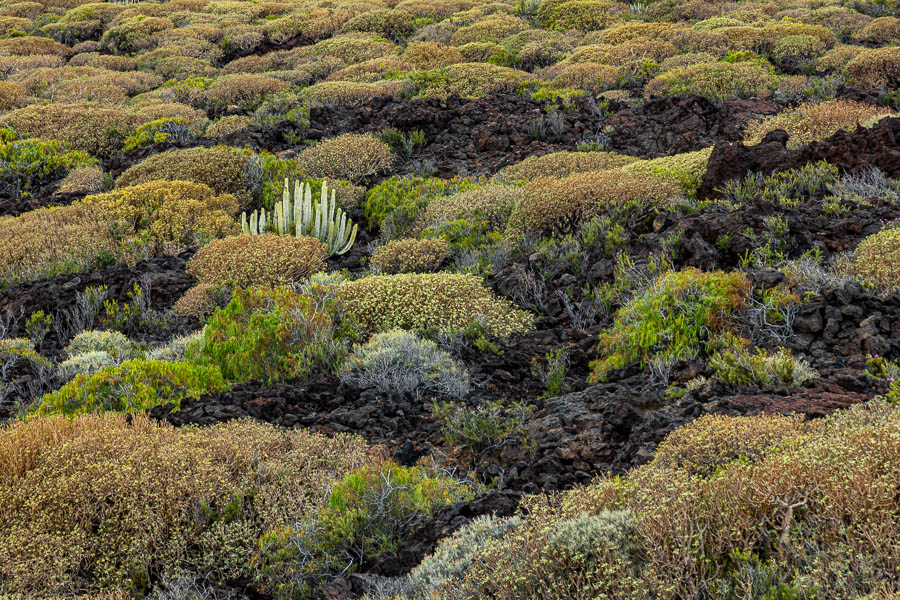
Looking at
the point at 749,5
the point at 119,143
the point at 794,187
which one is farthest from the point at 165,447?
the point at 749,5

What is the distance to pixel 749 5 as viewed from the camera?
21844mm

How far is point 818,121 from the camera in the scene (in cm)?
1027

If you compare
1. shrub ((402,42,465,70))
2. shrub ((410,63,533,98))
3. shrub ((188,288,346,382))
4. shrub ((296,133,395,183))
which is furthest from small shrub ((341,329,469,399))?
shrub ((402,42,465,70))

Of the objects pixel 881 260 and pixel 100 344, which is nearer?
pixel 881 260

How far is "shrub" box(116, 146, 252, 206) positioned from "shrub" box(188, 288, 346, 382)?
19.0ft

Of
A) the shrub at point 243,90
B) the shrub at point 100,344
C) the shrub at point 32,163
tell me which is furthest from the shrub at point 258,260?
the shrub at point 243,90

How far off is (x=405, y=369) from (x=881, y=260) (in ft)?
13.8

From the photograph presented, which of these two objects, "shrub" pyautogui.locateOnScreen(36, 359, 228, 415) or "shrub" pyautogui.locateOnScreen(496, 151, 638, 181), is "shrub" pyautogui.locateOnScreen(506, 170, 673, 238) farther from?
"shrub" pyautogui.locateOnScreen(36, 359, 228, 415)

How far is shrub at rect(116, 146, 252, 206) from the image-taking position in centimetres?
1248

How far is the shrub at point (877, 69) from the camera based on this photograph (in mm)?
12797

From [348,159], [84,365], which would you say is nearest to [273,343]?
[84,365]

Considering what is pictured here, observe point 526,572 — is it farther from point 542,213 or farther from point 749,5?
point 749,5

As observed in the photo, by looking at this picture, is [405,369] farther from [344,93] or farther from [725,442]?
[344,93]

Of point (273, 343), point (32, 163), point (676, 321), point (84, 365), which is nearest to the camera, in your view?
point (676, 321)
